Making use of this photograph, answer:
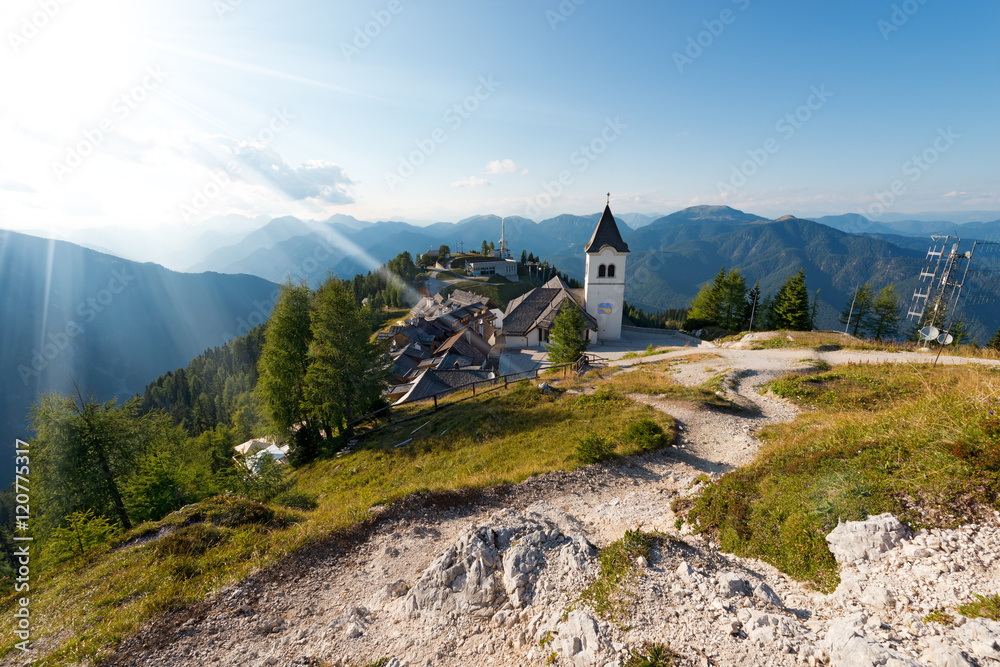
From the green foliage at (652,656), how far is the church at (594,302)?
125ft

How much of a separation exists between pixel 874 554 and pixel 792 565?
1112mm

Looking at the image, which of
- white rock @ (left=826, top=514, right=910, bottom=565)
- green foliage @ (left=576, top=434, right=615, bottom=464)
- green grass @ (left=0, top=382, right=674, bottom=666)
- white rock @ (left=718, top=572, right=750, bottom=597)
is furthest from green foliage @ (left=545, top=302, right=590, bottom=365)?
white rock @ (left=718, top=572, right=750, bottom=597)

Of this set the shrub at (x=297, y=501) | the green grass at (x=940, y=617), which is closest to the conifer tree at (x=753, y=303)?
the green grass at (x=940, y=617)

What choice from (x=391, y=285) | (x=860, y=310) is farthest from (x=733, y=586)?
(x=391, y=285)

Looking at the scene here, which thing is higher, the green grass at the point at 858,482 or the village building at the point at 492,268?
the green grass at the point at 858,482


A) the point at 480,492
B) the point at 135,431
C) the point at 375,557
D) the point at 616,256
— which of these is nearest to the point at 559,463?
the point at 480,492

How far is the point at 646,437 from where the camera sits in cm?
1267

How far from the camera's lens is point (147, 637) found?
6.37 m

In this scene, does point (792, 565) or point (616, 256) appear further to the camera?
point (616, 256)

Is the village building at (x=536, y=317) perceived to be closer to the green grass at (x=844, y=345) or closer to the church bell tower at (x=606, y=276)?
the church bell tower at (x=606, y=276)

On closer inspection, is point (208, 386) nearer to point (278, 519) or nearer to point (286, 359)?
point (286, 359)

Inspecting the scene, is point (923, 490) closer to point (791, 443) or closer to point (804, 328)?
point (791, 443)

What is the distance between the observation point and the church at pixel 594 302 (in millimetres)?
42906

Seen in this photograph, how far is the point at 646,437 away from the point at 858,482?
6.18m
